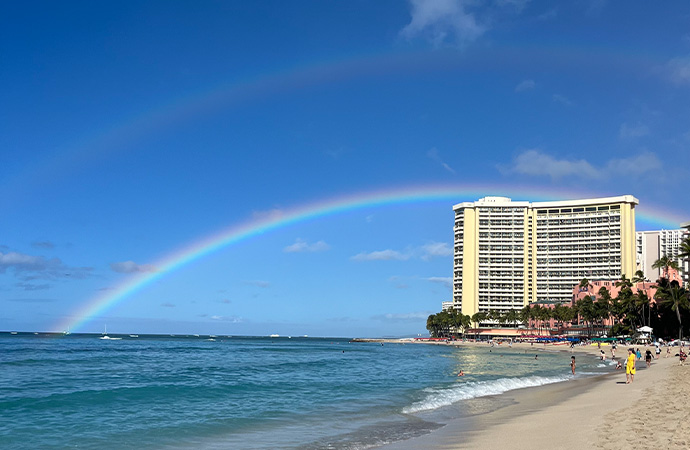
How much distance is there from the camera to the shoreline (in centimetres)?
1395

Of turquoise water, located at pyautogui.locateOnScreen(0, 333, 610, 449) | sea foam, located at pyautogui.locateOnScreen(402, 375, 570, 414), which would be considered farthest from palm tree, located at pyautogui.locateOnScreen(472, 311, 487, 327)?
sea foam, located at pyautogui.locateOnScreen(402, 375, 570, 414)

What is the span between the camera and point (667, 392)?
2417cm

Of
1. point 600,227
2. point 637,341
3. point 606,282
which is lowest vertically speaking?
point 637,341

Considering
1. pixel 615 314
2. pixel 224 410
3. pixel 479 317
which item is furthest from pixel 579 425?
pixel 479 317

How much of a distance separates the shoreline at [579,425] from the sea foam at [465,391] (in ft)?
10.3

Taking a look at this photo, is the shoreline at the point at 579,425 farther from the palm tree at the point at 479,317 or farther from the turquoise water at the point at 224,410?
the palm tree at the point at 479,317

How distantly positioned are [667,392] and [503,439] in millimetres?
12496

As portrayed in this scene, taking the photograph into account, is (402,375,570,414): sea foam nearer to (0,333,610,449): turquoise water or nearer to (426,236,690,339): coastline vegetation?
(0,333,610,449): turquoise water

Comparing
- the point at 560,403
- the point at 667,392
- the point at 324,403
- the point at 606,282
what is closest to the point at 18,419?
the point at 324,403

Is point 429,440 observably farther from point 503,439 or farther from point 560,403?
point 560,403

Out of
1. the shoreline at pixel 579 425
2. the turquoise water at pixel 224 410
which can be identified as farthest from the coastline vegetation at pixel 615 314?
the shoreline at pixel 579 425

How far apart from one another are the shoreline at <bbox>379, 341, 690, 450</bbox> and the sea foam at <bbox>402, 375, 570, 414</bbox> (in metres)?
3.15

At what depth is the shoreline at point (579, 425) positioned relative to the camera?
13953 millimetres

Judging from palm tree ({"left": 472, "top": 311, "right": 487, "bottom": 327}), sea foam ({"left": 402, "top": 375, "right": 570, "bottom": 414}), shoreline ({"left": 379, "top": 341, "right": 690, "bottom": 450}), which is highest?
shoreline ({"left": 379, "top": 341, "right": 690, "bottom": 450})
